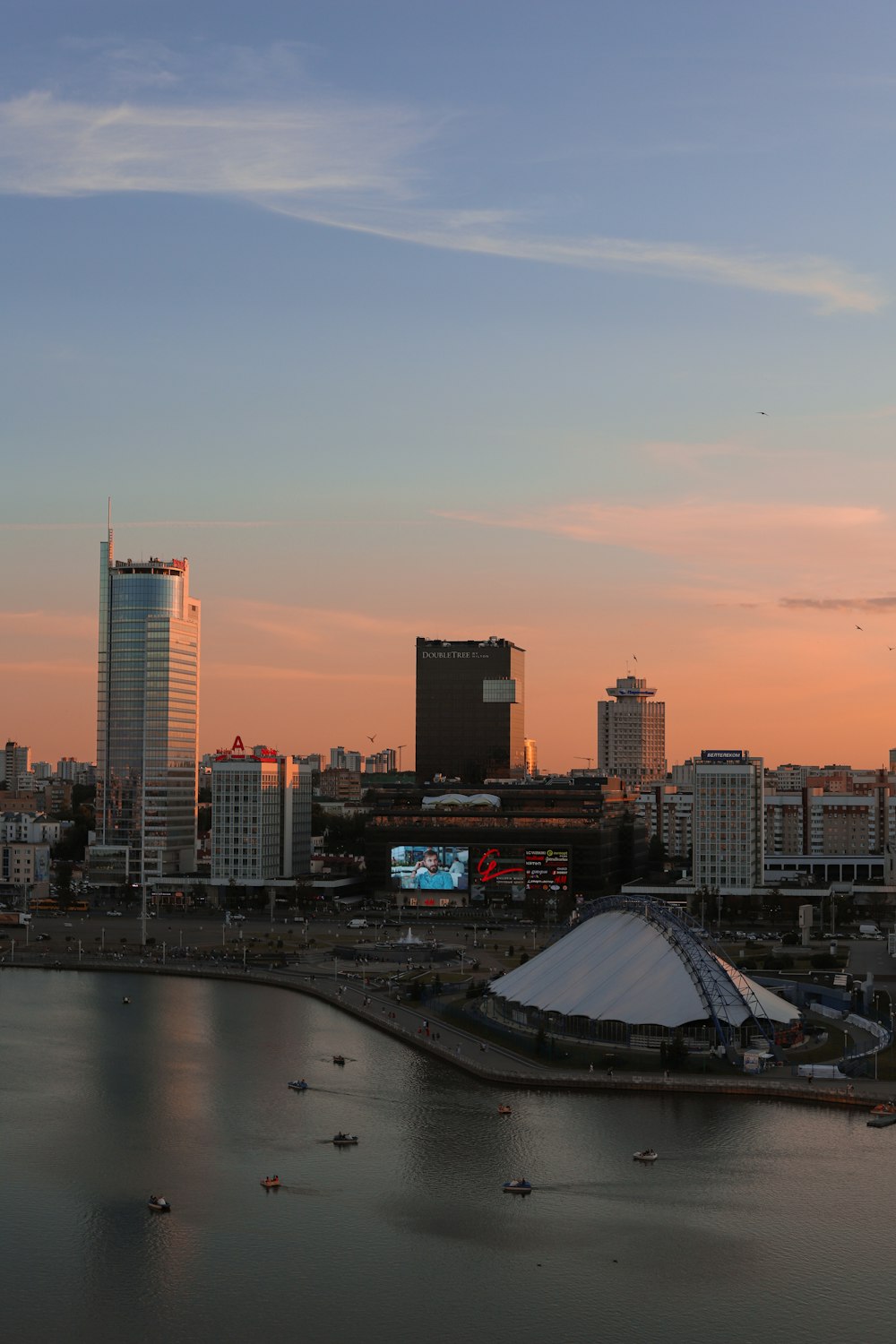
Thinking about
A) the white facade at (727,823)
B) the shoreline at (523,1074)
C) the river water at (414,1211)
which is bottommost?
the river water at (414,1211)

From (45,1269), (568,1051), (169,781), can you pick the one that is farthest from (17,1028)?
(169,781)

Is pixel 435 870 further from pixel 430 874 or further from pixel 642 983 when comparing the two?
pixel 642 983

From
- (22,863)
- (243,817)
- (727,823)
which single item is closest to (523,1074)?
(727,823)

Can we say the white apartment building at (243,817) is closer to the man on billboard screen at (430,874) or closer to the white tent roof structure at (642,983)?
the man on billboard screen at (430,874)

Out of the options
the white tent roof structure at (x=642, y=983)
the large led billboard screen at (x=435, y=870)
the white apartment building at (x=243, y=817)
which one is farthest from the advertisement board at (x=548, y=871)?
the white tent roof structure at (x=642, y=983)

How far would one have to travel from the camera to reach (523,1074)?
75.2m

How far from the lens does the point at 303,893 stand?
16738 cm

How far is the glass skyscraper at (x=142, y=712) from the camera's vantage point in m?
185

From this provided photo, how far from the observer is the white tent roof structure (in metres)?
80.3

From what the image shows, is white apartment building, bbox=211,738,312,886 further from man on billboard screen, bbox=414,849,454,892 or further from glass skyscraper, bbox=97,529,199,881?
man on billboard screen, bbox=414,849,454,892

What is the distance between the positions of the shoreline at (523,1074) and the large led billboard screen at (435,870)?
61.1 metres

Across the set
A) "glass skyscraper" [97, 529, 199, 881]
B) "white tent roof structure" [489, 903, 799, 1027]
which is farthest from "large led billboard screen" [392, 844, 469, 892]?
"white tent roof structure" [489, 903, 799, 1027]

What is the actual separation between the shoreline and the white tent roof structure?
5.10 m

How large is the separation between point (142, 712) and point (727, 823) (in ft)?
223
